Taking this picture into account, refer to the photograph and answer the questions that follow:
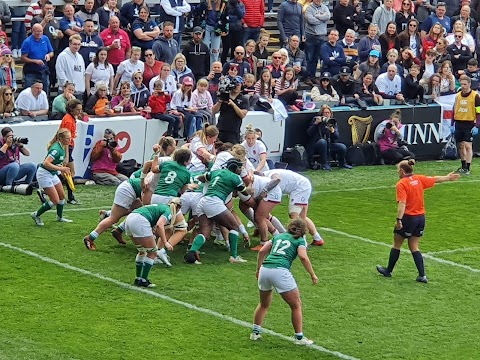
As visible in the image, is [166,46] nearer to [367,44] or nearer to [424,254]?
[367,44]

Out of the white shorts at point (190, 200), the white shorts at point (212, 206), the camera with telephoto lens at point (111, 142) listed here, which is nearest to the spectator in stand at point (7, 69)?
the camera with telephoto lens at point (111, 142)

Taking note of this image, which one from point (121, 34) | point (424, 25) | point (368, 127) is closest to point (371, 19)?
point (424, 25)

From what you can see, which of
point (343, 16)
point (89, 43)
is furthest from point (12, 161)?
point (343, 16)

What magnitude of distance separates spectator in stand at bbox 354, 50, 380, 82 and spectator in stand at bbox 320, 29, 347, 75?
1.45 feet

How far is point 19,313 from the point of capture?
1463 centimetres

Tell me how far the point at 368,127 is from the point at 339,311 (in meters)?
12.1

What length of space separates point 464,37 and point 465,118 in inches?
212

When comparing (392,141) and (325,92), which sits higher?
(325,92)

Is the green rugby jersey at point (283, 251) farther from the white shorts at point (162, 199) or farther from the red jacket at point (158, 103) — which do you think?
the red jacket at point (158, 103)

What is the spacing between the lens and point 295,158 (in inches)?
998

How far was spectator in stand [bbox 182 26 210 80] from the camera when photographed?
2664 cm

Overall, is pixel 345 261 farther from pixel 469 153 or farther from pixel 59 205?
pixel 469 153

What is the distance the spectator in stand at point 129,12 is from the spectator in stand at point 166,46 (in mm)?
769

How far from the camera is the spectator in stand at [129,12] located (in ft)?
87.2
